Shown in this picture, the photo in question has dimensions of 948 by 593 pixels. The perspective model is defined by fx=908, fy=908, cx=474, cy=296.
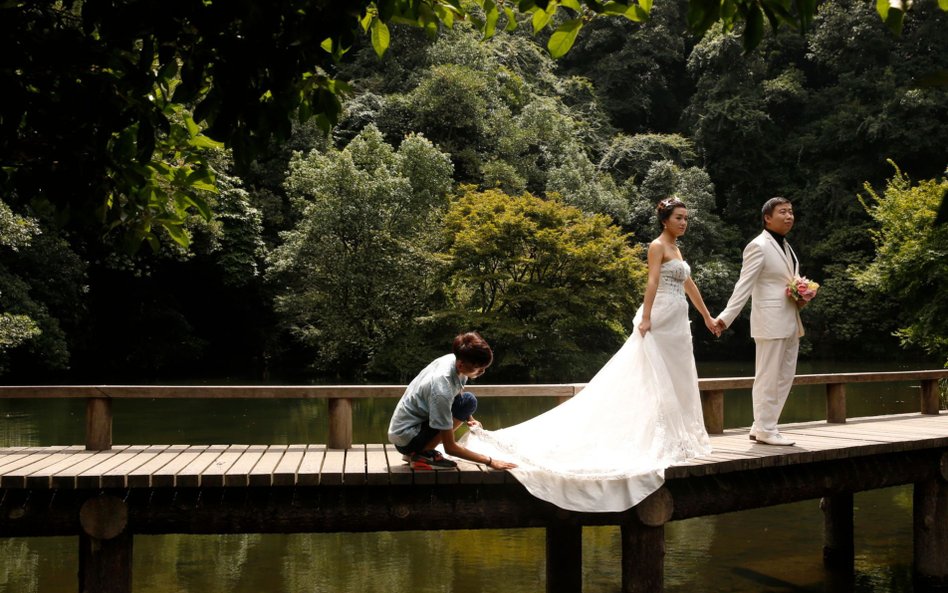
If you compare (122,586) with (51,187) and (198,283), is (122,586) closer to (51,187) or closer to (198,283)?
(51,187)

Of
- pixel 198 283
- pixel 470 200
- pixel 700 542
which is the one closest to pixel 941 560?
pixel 700 542

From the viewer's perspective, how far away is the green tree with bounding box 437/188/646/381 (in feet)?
87.6

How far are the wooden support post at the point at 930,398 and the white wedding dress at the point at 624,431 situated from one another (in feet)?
14.0

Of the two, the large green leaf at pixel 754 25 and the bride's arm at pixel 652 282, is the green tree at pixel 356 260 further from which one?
the large green leaf at pixel 754 25

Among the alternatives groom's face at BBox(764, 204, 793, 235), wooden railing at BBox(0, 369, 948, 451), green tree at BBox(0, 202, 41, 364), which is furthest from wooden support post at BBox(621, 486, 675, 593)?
green tree at BBox(0, 202, 41, 364)

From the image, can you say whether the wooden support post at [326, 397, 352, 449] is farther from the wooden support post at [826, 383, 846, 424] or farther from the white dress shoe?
the wooden support post at [826, 383, 846, 424]

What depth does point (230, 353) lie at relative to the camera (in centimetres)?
3412

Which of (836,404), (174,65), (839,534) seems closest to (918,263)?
(836,404)

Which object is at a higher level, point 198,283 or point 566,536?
point 198,283

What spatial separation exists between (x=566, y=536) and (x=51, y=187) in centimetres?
458

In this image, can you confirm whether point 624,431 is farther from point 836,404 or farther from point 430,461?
point 836,404

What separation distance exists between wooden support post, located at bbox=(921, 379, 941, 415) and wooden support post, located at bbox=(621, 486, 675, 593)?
490cm

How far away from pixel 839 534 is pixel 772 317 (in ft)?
8.96

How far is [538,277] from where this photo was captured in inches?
1085
